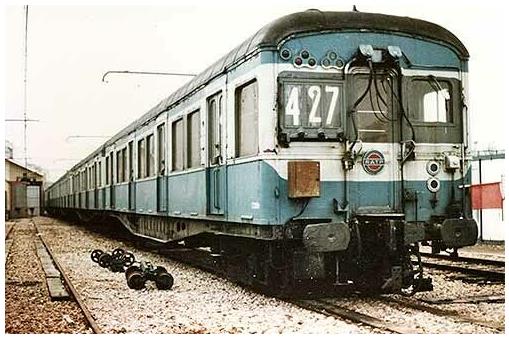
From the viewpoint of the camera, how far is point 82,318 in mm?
8617

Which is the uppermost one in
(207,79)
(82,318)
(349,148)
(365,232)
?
(207,79)

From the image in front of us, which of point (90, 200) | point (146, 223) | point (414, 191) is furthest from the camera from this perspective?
point (90, 200)

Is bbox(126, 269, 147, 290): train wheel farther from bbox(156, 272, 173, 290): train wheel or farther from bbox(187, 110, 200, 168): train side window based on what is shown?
bbox(187, 110, 200, 168): train side window

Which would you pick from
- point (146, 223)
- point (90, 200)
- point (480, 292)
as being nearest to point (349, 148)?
point (480, 292)

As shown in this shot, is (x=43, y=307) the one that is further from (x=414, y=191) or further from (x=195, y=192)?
(x=414, y=191)

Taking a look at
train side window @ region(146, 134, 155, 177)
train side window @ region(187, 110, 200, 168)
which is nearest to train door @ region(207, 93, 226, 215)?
train side window @ region(187, 110, 200, 168)

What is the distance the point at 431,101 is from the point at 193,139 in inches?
165

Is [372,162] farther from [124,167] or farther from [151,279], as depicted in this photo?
[124,167]

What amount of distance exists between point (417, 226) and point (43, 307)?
4.63 meters

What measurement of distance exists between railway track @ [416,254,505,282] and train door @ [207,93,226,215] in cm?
377

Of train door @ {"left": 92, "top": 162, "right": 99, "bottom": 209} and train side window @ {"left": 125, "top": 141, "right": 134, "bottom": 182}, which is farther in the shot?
train door @ {"left": 92, "top": 162, "right": 99, "bottom": 209}

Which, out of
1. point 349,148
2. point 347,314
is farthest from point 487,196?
point 347,314

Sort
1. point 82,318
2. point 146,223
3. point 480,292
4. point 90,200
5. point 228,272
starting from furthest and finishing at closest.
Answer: point 90,200 < point 146,223 < point 228,272 < point 480,292 < point 82,318

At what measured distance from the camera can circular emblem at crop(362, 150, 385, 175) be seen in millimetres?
9078
